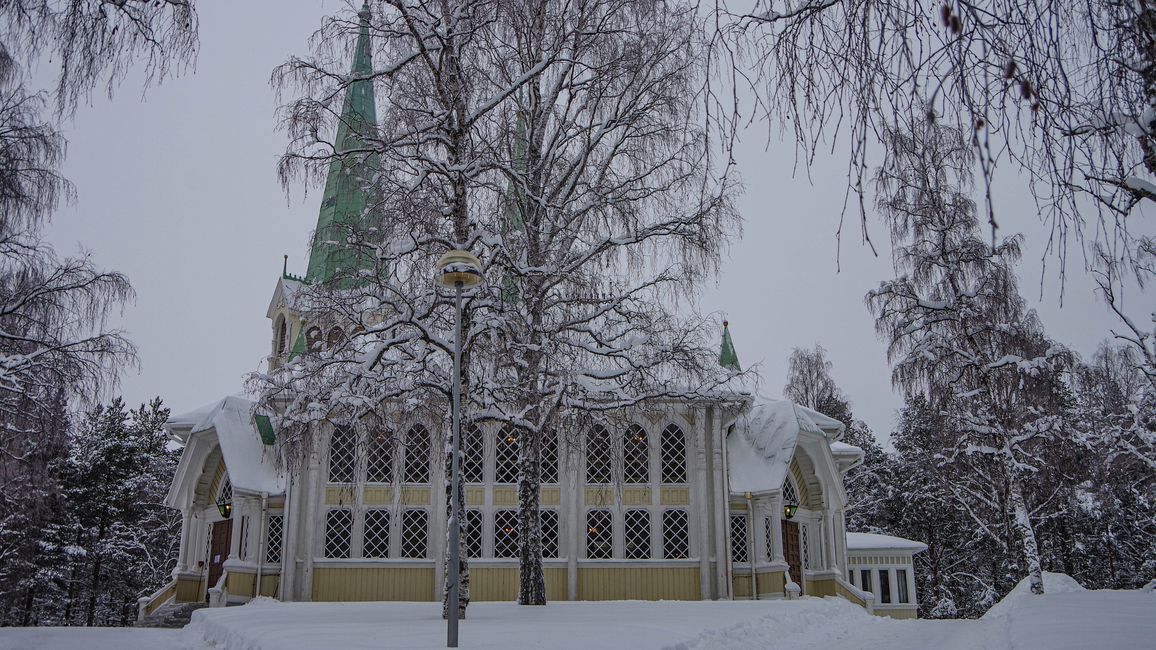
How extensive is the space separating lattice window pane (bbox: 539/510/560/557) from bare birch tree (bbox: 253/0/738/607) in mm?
6175

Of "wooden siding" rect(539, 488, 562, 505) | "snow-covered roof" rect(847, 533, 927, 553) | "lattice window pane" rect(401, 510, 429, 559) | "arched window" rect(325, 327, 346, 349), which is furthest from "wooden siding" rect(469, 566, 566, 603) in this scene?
"snow-covered roof" rect(847, 533, 927, 553)

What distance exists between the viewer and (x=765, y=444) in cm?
2286

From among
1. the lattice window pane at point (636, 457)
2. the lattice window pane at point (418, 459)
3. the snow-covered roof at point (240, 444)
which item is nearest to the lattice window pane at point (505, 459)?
the lattice window pane at point (418, 459)

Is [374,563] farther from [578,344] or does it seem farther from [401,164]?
[401,164]

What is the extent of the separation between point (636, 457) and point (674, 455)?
940 millimetres

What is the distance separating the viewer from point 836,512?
24719 mm

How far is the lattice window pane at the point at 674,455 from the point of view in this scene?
22.1m

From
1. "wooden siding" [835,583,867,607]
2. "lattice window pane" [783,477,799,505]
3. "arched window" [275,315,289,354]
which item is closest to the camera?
"lattice window pane" [783,477,799,505]

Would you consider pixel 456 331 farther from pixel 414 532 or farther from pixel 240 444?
pixel 240 444

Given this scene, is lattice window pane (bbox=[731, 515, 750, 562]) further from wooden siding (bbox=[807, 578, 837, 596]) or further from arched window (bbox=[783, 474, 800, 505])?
wooden siding (bbox=[807, 578, 837, 596])

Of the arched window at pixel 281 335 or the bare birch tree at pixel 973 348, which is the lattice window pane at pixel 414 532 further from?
the bare birch tree at pixel 973 348

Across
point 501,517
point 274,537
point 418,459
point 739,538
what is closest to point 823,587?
point 739,538

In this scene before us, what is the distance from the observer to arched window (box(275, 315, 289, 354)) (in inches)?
1078

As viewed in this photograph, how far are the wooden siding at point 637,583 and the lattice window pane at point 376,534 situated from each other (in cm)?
460
